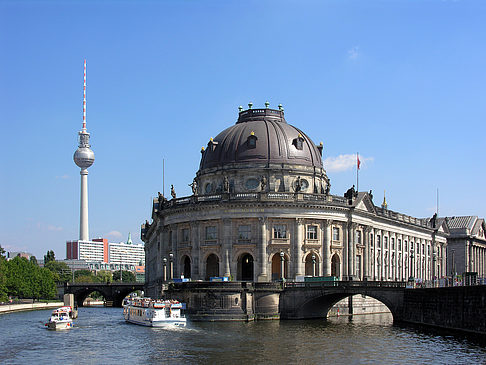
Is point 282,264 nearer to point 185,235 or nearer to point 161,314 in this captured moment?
point 185,235

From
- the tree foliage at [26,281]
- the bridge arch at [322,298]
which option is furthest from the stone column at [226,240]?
the tree foliage at [26,281]

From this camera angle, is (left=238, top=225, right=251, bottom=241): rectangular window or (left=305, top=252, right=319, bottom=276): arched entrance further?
(left=305, top=252, right=319, bottom=276): arched entrance

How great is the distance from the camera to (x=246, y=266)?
107062 mm

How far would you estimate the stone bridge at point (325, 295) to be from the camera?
84812mm

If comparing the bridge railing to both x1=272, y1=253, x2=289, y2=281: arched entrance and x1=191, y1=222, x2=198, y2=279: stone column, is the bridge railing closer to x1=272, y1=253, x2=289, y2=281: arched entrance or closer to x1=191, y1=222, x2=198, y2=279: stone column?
x1=272, y1=253, x2=289, y2=281: arched entrance

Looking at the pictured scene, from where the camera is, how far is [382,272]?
4993 inches

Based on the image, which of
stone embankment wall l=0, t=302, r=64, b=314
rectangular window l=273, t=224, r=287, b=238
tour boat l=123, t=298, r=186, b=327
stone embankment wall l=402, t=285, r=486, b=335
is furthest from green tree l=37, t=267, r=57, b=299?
stone embankment wall l=402, t=285, r=486, b=335

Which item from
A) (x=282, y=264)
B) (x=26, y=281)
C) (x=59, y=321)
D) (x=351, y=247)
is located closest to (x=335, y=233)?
(x=351, y=247)

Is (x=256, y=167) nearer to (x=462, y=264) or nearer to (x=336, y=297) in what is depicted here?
(x=336, y=297)

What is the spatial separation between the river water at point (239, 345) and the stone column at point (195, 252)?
72.1 ft

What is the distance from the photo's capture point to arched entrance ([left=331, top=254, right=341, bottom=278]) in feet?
353

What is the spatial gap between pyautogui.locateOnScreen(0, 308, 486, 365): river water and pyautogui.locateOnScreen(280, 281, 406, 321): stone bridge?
338 cm

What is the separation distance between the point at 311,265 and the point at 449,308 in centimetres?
3465

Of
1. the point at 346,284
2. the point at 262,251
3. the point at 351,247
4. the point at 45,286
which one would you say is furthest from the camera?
the point at 45,286
